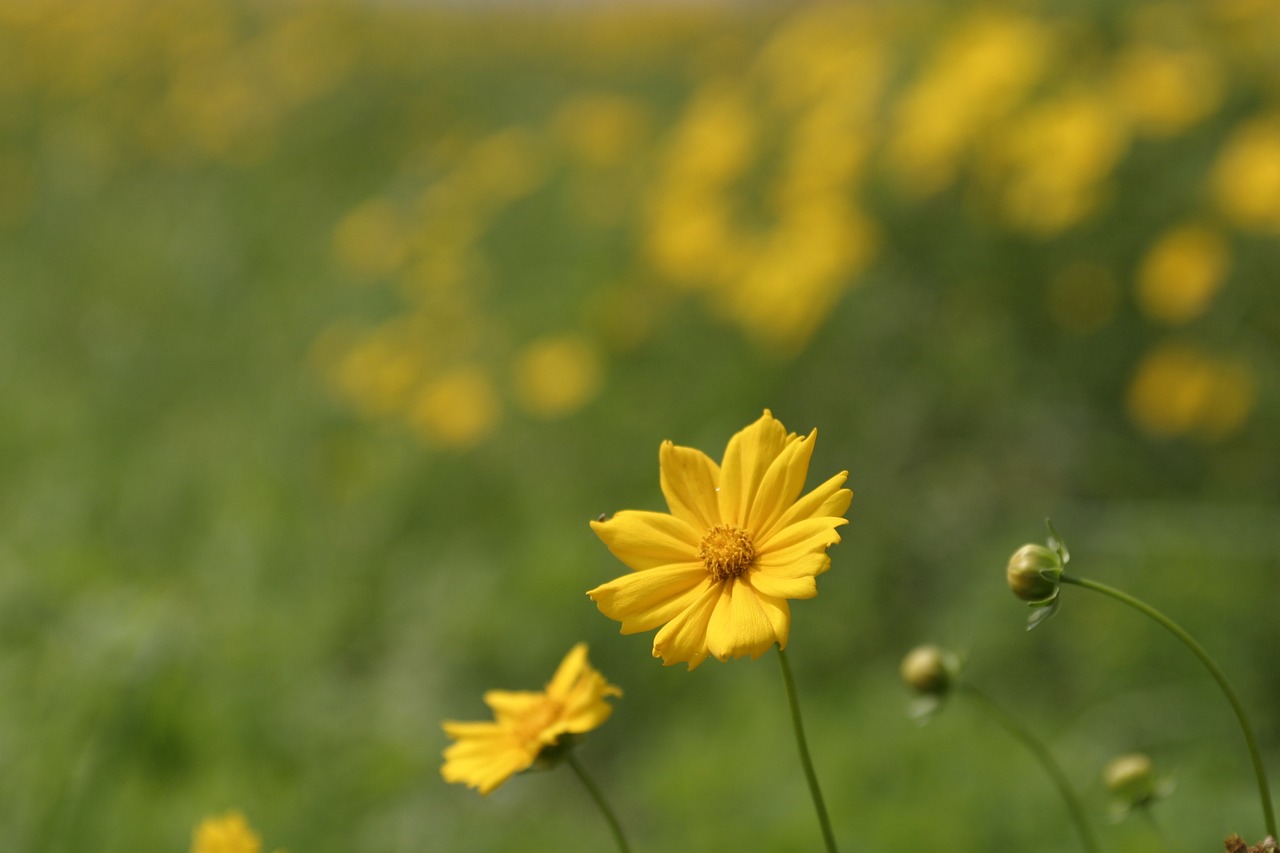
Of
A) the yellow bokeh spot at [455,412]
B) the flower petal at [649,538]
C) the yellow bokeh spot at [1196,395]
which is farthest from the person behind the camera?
the yellow bokeh spot at [455,412]

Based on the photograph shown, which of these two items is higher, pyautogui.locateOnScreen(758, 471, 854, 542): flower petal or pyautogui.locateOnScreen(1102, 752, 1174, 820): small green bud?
pyautogui.locateOnScreen(758, 471, 854, 542): flower petal

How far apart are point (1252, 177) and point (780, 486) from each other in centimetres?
240

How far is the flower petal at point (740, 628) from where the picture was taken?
0.85 metres

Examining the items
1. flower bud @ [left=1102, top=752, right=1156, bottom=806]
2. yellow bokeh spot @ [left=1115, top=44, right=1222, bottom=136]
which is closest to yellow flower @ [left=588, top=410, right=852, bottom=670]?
flower bud @ [left=1102, top=752, right=1156, bottom=806]

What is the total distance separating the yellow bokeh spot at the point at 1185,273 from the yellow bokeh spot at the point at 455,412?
184 centimetres

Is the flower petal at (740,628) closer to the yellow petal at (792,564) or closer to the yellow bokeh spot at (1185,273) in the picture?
the yellow petal at (792,564)

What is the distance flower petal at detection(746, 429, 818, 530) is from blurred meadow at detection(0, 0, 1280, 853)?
1.00 metres

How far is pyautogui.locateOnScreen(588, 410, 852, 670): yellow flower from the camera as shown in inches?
34.4

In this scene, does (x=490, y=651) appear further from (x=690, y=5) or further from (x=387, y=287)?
(x=690, y=5)

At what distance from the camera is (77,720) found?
2098 mm

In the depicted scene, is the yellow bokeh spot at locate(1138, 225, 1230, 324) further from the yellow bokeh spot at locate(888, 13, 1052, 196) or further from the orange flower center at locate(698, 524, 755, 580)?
the orange flower center at locate(698, 524, 755, 580)

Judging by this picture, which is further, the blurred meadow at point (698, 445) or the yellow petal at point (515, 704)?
the blurred meadow at point (698, 445)

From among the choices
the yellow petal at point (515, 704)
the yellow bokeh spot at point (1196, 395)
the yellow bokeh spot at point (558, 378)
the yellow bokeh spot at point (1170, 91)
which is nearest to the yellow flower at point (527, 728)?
the yellow petal at point (515, 704)

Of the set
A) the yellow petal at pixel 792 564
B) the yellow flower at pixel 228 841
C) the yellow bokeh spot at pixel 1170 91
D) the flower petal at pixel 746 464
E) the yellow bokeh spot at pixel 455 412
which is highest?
the yellow bokeh spot at pixel 1170 91
